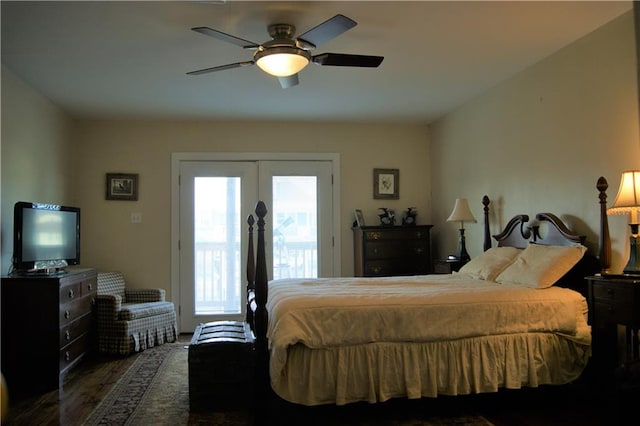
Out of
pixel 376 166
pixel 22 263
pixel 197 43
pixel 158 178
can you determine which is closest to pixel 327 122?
pixel 376 166

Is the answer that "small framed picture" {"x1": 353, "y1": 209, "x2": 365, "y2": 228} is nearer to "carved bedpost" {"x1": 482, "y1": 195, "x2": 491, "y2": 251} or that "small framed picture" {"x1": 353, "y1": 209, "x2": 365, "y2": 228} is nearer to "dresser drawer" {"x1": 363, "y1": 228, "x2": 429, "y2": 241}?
"dresser drawer" {"x1": 363, "y1": 228, "x2": 429, "y2": 241}

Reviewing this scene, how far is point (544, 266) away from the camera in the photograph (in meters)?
3.06

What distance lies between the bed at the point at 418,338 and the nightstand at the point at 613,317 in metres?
0.13

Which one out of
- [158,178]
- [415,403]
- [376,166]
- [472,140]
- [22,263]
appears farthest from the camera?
[376,166]

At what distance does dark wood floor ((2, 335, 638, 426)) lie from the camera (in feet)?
8.94

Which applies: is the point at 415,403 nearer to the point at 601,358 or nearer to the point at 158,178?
the point at 601,358

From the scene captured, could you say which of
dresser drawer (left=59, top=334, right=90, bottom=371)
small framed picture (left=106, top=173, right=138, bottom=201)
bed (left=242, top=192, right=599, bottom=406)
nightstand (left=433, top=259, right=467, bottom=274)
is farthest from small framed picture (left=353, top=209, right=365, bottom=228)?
dresser drawer (left=59, top=334, right=90, bottom=371)

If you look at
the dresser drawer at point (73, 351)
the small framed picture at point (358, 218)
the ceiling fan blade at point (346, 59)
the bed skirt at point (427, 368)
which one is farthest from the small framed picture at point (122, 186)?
the bed skirt at point (427, 368)

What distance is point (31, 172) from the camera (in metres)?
4.17

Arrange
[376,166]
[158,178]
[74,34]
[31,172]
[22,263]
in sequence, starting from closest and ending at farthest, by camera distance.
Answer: [74,34] < [22,263] < [31,172] < [158,178] < [376,166]

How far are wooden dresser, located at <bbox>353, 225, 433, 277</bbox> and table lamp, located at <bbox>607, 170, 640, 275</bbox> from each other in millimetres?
2654

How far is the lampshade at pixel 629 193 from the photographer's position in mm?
2613

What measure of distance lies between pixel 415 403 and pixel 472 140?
2911 millimetres

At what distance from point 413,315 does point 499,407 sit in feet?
2.93
